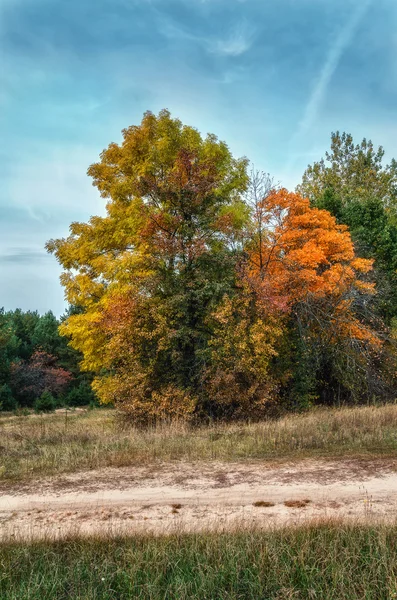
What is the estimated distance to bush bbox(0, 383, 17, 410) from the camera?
114ft

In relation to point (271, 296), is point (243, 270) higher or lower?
higher

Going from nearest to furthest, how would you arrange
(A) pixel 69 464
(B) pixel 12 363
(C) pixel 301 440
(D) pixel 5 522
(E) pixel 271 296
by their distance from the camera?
(D) pixel 5 522, (A) pixel 69 464, (C) pixel 301 440, (E) pixel 271 296, (B) pixel 12 363

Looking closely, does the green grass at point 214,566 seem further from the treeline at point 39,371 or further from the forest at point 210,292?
the treeline at point 39,371

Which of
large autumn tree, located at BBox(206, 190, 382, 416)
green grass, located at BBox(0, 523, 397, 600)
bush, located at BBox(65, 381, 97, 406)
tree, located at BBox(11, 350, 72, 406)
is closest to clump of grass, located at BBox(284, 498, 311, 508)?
green grass, located at BBox(0, 523, 397, 600)

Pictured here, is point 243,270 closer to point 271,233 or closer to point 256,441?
point 271,233

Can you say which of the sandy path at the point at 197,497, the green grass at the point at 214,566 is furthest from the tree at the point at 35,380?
the green grass at the point at 214,566

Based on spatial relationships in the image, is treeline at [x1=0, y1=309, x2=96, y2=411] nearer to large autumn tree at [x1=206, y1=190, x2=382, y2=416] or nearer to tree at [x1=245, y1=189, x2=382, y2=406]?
large autumn tree at [x1=206, y1=190, x2=382, y2=416]

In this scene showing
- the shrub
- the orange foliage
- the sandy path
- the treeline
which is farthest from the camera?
the treeline

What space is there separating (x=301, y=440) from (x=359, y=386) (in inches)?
399

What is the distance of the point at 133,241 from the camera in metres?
18.2

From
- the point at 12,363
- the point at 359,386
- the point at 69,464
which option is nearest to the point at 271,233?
the point at 359,386

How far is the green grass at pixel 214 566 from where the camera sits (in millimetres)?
4602

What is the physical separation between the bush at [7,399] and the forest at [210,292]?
1824 centimetres

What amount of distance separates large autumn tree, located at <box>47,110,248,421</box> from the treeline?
52.9 feet
